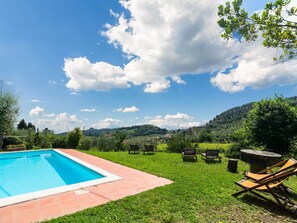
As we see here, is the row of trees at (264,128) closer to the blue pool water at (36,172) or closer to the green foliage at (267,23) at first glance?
the blue pool water at (36,172)

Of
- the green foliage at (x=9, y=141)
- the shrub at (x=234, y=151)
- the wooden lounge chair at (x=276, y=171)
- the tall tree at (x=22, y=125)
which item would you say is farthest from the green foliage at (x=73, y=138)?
the tall tree at (x=22, y=125)

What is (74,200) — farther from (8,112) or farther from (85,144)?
(8,112)

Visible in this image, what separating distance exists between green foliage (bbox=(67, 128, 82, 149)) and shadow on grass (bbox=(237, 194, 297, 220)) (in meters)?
16.5

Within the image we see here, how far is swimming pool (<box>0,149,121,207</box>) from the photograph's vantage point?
19.4ft

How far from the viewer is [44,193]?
5.36m

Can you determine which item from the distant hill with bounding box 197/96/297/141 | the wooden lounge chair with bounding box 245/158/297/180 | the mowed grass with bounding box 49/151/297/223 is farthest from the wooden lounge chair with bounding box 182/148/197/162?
the distant hill with bounding box 197/96/297/141

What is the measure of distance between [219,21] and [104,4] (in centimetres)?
849

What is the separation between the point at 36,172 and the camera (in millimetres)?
10586

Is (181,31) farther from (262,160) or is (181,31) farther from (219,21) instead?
(262,160)

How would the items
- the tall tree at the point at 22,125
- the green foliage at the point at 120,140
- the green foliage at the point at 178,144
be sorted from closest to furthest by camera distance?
1. the green foliage at the point at 178,144
2. the green foliage at the point at 120,140
3. the tall tree at the point at 22,125

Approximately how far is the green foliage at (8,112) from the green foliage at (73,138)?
527cm

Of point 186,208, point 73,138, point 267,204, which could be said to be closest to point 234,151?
point 267,204

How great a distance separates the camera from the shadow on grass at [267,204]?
4.41 meters

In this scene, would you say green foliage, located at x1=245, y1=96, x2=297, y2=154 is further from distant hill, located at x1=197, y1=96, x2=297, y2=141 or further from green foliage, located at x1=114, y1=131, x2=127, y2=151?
distant hill, located at x1=197, y1=96, x2=297, y2=141
